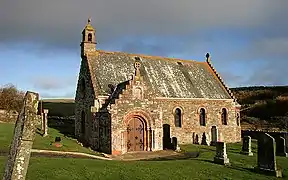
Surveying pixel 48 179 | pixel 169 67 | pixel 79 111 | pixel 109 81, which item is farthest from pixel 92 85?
pixel 48 179

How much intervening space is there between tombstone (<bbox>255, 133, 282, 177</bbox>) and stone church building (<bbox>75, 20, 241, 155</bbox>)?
12974 millimetres

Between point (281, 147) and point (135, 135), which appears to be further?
point (135, 135)

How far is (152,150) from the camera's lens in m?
30.6

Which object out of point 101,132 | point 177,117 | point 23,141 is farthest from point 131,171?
point 177,117

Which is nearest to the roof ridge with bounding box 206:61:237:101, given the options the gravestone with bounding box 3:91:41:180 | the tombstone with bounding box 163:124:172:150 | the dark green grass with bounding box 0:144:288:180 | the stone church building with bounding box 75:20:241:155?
the stone church building with bounding box 75:20:241:155

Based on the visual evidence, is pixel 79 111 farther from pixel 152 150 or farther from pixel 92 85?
pixel 152 150

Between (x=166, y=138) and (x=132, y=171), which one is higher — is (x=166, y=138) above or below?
above

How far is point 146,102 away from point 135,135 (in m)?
3.39

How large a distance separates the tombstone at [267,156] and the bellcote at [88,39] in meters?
22.7

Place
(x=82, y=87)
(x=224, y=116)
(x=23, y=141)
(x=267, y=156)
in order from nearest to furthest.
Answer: (x=23, y=141)
(x=267, y=156)
(x=82, y=87)
(x=224, y=116)

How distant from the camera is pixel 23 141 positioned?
7094 mm

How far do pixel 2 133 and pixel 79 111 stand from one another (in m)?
8.56

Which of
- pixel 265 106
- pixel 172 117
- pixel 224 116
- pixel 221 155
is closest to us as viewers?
pixel 221 155

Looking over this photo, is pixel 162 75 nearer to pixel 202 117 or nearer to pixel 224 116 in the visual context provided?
pixel 202 117
